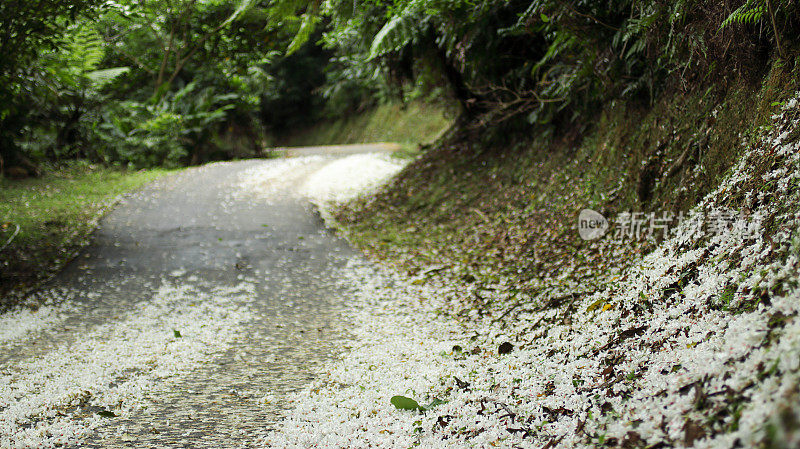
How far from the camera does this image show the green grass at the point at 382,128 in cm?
1803

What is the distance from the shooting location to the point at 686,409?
6.42 feet

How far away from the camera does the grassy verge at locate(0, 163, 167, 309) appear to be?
6.29 metres

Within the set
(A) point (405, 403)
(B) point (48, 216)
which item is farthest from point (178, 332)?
(B) point (48, 216)

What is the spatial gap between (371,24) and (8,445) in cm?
661

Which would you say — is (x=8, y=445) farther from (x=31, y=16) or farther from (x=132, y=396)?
(x=31, y=16)

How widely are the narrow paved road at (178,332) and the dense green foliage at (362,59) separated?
245 centimetres

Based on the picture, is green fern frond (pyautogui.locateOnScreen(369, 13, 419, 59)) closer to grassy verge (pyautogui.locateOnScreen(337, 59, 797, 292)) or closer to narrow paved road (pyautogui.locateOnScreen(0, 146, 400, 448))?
grassy verge (pyautogui.locateOnScreen(337, 59, 797, 292))

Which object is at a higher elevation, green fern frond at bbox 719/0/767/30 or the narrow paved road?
green fern frond at bbox 719/0/767/30

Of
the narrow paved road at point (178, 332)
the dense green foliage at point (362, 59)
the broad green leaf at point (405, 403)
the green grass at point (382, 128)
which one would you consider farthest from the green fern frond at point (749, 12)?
the green grass at point (382, 128)

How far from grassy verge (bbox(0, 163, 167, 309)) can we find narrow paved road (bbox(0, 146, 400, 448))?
31 centimetres

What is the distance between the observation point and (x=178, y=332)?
4742mm

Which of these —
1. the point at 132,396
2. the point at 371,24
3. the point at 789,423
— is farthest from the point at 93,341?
the point at 371,24

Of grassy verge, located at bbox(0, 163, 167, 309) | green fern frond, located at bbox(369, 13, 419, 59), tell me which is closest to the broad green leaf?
green fern frond, located at bbox(369, 13, 419, 59)

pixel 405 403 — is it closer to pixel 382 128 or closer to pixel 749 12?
pixel 749 12
